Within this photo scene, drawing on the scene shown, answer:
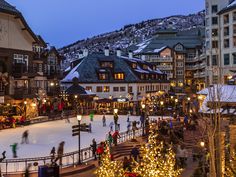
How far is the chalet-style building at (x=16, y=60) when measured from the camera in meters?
46.8

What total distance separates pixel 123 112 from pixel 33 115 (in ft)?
46.6

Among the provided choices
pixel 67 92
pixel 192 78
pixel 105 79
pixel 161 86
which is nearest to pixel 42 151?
pixel 67 92

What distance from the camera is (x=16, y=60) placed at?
4994cm

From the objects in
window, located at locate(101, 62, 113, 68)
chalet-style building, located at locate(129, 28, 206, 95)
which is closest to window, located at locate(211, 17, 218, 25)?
chalet-style building, located at locate(129, 28, 206, 95)

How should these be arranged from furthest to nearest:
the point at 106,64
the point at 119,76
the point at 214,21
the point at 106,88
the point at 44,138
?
the point at 214,21 < the point at 106,64 < the point at 119,76 < the point at 106,88 < the point at 44,138

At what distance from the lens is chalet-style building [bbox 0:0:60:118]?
46.8 metres

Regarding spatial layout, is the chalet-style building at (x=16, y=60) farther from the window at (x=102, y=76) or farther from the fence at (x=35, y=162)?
the fence at (x=35, y=162)

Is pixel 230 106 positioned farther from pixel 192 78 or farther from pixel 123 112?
pixel 192 78

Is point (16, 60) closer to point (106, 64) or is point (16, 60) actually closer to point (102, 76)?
point (102, 76)

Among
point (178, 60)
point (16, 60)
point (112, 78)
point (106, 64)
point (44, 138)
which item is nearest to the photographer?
point (44, 138)

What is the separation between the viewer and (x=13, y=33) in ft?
162

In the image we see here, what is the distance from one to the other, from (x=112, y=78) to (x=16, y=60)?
958 inches

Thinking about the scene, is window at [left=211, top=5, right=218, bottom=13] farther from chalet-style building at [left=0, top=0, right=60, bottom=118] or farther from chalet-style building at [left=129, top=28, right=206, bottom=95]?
chalet-style building at [left=0, top=0, right=60, bottom=118]

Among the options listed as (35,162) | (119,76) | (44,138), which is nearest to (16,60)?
(44,138)
